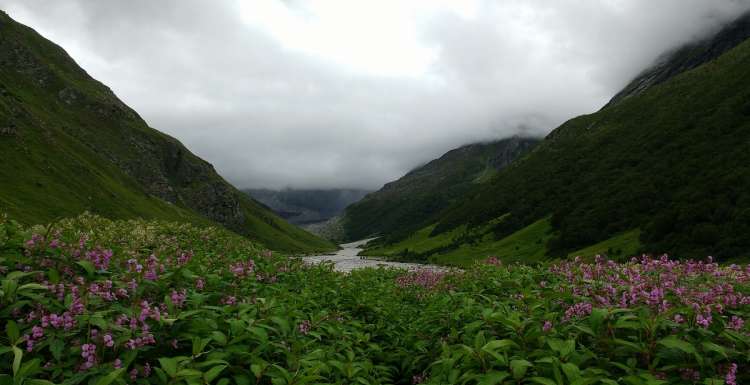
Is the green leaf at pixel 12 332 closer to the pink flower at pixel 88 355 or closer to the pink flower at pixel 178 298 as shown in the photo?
the pink flower at pixel 88 355

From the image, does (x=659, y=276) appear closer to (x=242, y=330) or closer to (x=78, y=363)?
(x=242, y=330)

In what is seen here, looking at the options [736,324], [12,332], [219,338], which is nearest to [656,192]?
[736,324]

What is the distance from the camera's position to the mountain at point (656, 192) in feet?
273

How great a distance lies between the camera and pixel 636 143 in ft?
528

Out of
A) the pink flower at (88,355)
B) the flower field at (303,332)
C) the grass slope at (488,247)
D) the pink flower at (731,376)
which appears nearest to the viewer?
the pink flower at (88,355)

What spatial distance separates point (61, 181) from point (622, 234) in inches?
5182

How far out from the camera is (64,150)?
107 m

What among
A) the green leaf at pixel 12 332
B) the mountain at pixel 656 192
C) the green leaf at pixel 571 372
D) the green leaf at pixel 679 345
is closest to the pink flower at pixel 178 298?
the green leaf at pixel 12 332

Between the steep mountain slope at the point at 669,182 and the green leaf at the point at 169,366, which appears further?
the steep mountain slope at the point at 669,182

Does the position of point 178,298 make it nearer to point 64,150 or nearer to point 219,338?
point 219,338

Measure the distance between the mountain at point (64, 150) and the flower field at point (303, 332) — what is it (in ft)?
116

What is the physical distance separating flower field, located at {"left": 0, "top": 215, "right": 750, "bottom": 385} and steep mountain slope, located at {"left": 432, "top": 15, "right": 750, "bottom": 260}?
259 feet

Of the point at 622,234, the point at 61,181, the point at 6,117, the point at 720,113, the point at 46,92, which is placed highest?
the point at 46,92

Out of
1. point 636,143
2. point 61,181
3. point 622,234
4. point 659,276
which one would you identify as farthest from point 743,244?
point 61,181
